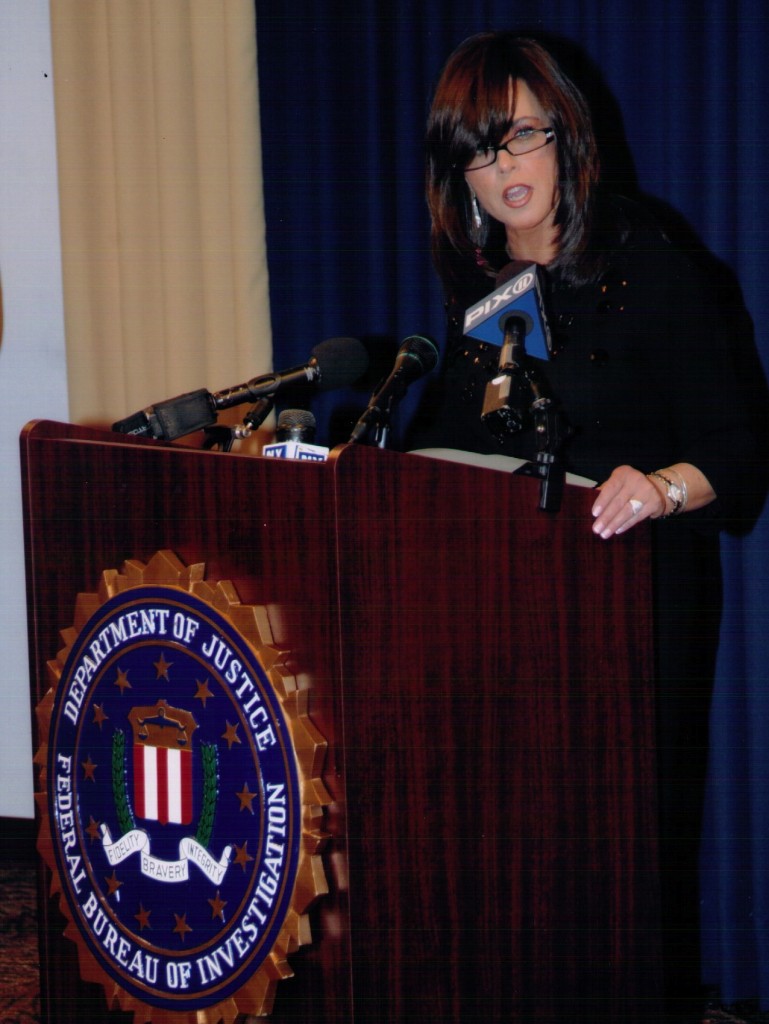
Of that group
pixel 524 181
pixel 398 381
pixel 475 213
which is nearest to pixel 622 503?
pixel 398 381

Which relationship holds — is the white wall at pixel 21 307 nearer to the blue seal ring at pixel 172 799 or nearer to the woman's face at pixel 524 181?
the woman's face at pixel 524 181

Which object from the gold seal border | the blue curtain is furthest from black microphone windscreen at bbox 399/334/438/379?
the blue curtain

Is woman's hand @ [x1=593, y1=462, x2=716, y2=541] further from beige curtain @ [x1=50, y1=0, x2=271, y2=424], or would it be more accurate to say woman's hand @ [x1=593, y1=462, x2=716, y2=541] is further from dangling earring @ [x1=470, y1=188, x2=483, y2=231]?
beige curtain @ [x1=50, y1=0, x2=271, y2=424]

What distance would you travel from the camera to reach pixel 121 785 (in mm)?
1194

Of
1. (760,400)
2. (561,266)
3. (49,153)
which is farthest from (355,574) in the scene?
(49,153)

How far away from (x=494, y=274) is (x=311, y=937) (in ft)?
3.66

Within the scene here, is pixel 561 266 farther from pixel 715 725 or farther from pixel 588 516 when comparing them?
A: pixel 715 725

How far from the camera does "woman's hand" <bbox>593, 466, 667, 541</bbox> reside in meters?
1.30

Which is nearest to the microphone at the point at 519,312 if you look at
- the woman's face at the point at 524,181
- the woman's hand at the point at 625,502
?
the woman's hand at the point at 625,502

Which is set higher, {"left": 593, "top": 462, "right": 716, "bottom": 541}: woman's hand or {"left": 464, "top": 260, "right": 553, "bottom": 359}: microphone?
{"left": 464, "top": 260, "right": 553, "bottom": 359}: microphone

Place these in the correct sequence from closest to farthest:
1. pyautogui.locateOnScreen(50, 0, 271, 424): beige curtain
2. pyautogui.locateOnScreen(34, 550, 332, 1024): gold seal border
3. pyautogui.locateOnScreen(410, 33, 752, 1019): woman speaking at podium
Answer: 1. pyautogui.locateOnScreen(34, 550, 332, 1024): gold seal border
2. pyautogui.locateOnScreen(410, 33, 752, 1019): woman speaking at podium
3. pyautogui.locateOnScreen(50, 0, 271, 424): beige curtain

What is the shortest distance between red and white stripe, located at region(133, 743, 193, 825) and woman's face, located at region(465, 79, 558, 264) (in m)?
0.96

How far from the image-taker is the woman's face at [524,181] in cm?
167

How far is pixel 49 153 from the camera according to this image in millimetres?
3348
